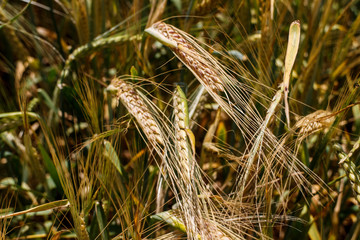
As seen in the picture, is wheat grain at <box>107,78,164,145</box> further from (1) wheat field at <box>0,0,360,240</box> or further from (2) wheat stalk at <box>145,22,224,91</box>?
(2) wheat stalk at <box>145,22,224,91</box>

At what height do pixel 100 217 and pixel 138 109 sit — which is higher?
pixel 138 109

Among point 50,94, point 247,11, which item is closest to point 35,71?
point 50,94

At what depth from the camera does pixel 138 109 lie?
0.73m

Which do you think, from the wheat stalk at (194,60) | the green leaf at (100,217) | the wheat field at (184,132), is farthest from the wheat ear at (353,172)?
the green leaf at (100,217)

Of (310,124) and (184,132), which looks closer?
(184,132)

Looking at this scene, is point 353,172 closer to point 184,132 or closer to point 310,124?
point 310,124

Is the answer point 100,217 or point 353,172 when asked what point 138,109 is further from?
point 353,172

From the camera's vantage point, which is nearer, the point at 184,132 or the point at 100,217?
the point at 184,132

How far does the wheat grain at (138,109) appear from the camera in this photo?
0.71 meters

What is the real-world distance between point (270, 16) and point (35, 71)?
0.73 m

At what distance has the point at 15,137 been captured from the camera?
1134mm

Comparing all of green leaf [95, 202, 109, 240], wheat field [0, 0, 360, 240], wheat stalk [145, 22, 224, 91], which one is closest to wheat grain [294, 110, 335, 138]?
wheat field [0, 0, 360, 240]

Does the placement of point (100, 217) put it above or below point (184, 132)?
below

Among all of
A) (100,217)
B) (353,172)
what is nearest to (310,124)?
(353,172)
